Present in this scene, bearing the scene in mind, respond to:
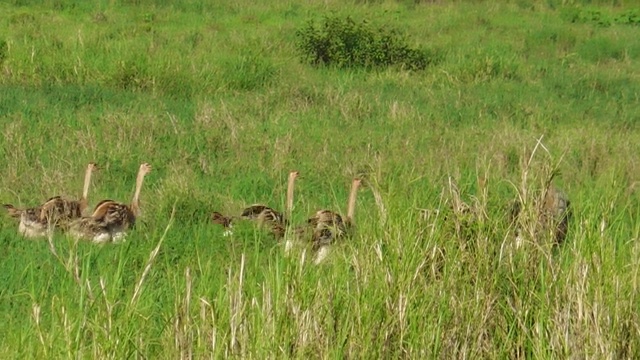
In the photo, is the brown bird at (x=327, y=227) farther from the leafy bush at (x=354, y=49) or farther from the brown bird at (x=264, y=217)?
the leafy bush at (x=354, y=49)

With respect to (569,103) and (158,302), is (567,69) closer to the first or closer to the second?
(569,103)

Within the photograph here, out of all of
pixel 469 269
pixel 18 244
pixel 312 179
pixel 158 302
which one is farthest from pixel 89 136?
pixel 469 269

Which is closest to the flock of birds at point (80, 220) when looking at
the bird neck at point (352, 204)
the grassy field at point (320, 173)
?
the grassy field at point (320, 173)

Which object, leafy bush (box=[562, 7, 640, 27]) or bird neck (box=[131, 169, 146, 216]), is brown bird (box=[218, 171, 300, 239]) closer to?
bird neck (box=[131, 169, 146, 216])

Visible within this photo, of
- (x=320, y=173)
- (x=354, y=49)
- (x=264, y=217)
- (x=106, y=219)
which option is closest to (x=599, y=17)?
(x=354, y=49)

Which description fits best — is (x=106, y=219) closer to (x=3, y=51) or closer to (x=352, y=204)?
(x=352, y=204)

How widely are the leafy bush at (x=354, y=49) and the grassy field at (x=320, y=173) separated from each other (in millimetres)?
206

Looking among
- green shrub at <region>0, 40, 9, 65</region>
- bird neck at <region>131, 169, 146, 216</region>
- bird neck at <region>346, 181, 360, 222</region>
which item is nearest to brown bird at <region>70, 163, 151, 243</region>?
bird neck at <region>131, 169, 146, 216</region>

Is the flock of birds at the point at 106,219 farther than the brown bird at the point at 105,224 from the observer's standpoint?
No

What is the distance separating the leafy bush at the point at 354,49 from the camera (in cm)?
1359

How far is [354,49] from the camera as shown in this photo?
44.7 ft

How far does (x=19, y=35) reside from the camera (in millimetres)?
13703

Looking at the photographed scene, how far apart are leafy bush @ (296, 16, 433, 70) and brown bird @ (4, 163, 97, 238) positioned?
6478mm

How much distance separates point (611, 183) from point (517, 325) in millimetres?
1135
